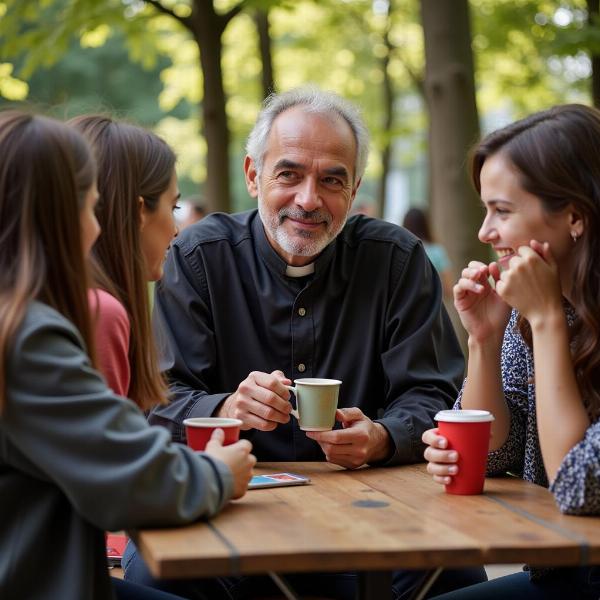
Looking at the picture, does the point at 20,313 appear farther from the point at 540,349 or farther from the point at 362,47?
the point at 362,47

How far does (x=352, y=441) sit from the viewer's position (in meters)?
2.90

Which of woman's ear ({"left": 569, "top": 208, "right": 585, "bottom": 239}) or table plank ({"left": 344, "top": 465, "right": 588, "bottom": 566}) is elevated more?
woman's ear ({"left": 569, "top": 208, "right": 585, "bottom": 239})

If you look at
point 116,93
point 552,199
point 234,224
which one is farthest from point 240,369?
point 116,93

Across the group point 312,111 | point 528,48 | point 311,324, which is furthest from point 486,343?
point 528,48

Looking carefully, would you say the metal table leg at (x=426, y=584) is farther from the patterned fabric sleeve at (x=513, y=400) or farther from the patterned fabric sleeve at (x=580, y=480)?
the patterned fabric sleeve at (x=513, y=400)

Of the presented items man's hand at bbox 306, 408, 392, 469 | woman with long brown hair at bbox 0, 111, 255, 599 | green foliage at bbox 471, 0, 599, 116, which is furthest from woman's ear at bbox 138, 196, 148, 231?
green foliage at bbox 471, 0, 599, 116

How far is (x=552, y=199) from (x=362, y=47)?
48.3ft

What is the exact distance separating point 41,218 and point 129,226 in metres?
0.69

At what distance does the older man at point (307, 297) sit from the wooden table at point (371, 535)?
0.84 meters

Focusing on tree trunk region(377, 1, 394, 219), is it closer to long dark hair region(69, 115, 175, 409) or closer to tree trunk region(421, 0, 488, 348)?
tree trunk region(421, 0, 488, 348)

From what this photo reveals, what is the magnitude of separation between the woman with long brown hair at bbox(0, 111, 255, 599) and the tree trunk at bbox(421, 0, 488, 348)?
4.48m

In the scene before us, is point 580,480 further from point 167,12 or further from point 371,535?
point 167,12

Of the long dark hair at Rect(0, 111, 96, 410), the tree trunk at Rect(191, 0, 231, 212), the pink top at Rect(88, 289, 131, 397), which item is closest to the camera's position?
the long dark hair at Rect(0, 111, 96, 410)

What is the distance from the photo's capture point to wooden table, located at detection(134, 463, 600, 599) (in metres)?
1.92
